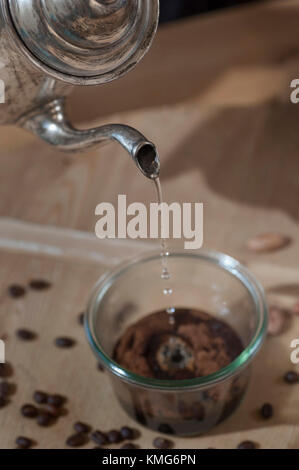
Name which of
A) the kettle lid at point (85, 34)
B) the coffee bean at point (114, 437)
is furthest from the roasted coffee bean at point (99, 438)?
the kettle lid at point (85, 34)

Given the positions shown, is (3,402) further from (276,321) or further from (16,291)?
(276,321)

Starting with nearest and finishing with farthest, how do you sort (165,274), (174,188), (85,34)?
(85,34)
(165,274)
(174,188)

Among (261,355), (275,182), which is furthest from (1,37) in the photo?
(275,182)

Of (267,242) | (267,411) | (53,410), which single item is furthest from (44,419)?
(267,242)

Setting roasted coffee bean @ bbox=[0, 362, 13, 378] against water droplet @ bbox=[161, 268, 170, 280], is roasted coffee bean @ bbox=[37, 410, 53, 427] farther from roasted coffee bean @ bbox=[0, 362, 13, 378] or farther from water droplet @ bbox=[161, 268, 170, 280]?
water droplet @ bbox=[161, 268, 170, 280]

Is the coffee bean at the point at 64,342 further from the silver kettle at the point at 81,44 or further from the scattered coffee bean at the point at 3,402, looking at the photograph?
the silver kettle at the point at 81,44
